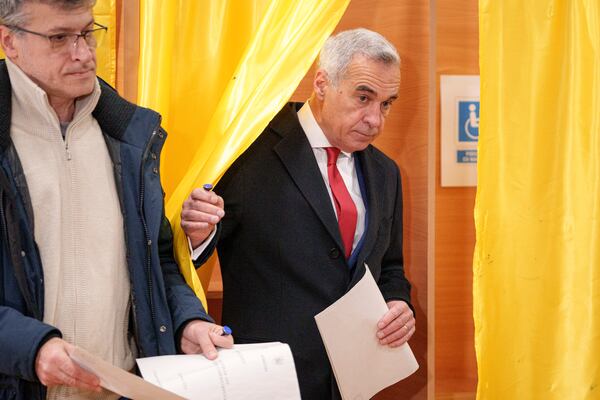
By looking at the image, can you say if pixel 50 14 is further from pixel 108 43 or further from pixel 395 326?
pixel 395 326

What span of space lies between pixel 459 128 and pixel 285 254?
0.98 m

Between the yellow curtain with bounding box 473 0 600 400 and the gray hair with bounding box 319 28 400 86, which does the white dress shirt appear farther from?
the yellow curtain with bounding box 473 0 600 400

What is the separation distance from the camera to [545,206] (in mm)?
2301

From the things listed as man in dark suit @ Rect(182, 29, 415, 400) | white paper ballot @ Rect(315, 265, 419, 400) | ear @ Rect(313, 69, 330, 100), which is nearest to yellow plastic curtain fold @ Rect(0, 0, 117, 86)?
man in dark suit @ Rect(182, 29, 415, 400)

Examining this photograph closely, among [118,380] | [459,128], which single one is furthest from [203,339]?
[459,128]

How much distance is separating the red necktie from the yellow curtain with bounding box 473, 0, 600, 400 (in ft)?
1.22

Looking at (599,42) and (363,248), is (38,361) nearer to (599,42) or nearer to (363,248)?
(363,248)

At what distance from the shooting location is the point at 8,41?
5.41 ft

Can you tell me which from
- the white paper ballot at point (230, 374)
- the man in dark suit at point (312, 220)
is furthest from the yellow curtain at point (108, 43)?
the white paper ballot at point (230, 374)

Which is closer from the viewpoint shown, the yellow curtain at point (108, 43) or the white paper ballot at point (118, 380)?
the white paper ballot at point (118, 380)

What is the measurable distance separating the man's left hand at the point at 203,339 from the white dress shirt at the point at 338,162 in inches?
26.4

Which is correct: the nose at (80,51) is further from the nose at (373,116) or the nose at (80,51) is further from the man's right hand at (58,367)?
the nose at (373,116)

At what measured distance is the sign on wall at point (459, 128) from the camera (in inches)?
112

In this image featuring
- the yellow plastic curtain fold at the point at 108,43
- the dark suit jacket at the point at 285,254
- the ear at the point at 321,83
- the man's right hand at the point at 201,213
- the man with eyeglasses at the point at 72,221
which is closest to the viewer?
the man with eyeglasses at the point at 72,221
